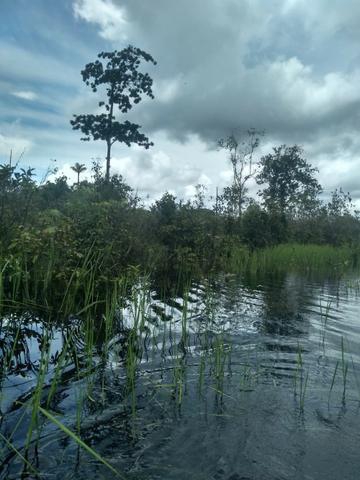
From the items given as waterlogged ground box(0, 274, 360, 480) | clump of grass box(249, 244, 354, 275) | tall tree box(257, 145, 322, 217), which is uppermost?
tall tree box(257, 145, 322, 217)

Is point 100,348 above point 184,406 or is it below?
above

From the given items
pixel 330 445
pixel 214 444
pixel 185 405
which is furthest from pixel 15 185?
pixel 330 445

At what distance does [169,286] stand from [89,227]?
2830 mm

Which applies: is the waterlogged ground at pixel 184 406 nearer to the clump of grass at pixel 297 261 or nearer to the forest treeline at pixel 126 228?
the forest treeline at pixel 126 228

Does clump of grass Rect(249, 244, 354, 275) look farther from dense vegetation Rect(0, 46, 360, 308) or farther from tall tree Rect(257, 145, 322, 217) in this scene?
tall tree Rect(257, 145, 322, 217)

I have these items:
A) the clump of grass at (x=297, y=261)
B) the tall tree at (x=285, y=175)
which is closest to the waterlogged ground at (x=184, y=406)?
the clump of grass at (x=297, y=261)

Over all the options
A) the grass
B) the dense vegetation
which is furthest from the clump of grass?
the grass

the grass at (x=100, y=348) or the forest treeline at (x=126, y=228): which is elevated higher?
the forest treeline at (x=126, y=228)

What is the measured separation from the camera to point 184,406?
3.72 meters

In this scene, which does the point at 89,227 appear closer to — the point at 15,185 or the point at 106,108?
the point at 15,185

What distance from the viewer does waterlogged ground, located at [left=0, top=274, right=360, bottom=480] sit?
9.30 ft

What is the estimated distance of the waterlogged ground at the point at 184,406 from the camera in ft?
9.30

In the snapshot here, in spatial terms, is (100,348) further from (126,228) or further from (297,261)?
(297,261)

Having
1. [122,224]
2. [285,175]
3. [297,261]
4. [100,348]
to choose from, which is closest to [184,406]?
[100,348]
